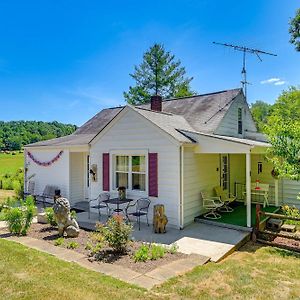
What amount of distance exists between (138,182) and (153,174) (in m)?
1.10

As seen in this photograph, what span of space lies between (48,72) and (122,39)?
8509 millimetres

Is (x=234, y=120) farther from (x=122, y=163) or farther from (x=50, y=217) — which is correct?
(x=50, y=217)

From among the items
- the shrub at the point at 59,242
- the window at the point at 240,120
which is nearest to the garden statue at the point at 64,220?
the shrub at the point at 59,242

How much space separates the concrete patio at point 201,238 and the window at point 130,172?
5.33 feet

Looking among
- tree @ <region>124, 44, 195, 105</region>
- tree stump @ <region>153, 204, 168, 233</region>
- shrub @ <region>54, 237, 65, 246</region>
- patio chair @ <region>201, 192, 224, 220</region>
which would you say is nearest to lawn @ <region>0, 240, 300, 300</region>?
shrub @ <region>54, 237, 65, 246</region>

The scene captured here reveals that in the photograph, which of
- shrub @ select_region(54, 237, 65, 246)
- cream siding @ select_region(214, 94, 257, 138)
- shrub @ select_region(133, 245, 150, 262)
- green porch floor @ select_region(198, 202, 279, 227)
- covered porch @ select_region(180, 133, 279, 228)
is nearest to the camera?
shrub @ select_region(133, 245, 150, 262)

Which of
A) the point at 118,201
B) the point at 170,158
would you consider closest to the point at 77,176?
the point at 118,201

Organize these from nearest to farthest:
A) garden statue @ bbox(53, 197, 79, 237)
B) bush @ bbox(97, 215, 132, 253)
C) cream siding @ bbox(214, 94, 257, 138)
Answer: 1. bush @ bbox(97, 215, 132, 253)
2. garden statue @ bbox(53, 197, 79, 237)
3. cream siding @ bbox(214, 94, 257, 138)

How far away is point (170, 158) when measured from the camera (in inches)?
382

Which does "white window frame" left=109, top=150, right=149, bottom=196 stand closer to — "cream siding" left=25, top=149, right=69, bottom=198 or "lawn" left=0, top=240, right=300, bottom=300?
"cream siding" left=25, top=149, right=69, bottom=198

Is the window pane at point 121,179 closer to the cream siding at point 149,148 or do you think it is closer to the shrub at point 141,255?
the cream siding at point 149,148

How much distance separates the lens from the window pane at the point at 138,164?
10716 millimetres

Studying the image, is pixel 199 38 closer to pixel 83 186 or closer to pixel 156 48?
pixel 83 186

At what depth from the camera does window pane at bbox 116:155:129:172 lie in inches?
442
